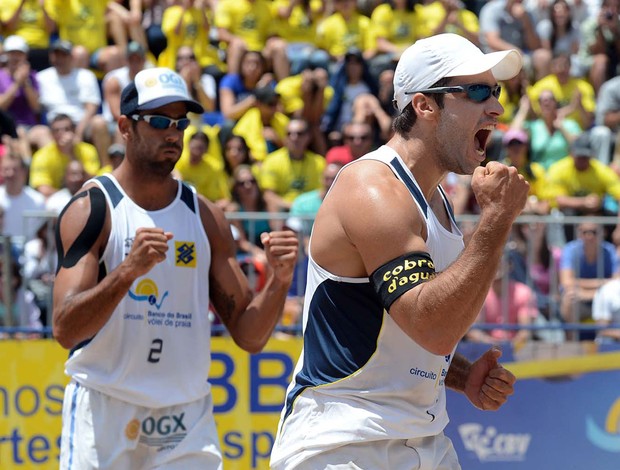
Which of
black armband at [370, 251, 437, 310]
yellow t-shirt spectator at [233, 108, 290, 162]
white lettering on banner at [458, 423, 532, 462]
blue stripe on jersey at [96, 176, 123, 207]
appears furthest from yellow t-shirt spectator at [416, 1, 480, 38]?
black armband at [370, 251, 437, 310]

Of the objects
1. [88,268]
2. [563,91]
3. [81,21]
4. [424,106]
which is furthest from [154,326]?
[563,91]

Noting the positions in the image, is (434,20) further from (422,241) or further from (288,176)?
(422,241)

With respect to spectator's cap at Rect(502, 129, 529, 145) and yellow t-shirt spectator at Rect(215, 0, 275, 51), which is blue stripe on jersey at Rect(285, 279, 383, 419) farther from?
yellow t-shirt spectator at Rect(215, 0, 275, 51)

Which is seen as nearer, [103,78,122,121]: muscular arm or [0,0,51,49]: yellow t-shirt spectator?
[103,78,122,121]: muscular arm

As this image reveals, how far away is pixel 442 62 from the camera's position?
3.84 m

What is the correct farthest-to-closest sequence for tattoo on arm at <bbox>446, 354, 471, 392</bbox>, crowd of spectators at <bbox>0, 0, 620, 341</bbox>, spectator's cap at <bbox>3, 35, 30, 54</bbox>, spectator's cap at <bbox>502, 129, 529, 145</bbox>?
spectator's cap at <bbox>3, 35, 30, 54</bbox>, spectator's cap at <bbox>502, 129, 529, 145</bbox>, crowd of spectators at <bbox>0, 0, 620, 341</bbox>, tattoo on arm at <bbox>446, 354, 471, 392</bbox>

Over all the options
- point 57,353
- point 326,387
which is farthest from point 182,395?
point 57,353

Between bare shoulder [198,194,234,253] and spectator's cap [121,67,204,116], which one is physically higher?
spectator's cap [121,67,204,116]

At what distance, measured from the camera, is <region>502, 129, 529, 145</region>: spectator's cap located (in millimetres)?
11695

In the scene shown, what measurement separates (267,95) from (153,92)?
6.90 m

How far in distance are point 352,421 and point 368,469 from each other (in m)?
0.17

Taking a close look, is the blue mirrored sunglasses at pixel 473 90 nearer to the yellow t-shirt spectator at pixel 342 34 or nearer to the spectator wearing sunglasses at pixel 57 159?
the spectator wearing sunglasses at pixel 57 159

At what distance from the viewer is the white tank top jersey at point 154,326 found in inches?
203

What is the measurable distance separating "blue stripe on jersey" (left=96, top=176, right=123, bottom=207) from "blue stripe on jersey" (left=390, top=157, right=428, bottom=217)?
191 centimetres
